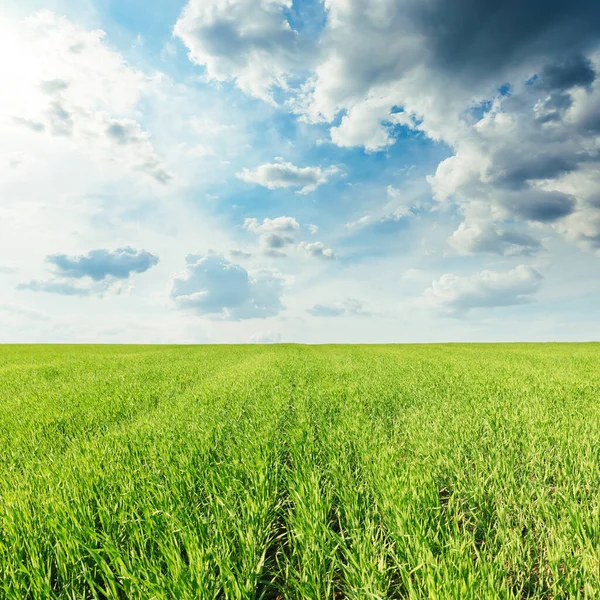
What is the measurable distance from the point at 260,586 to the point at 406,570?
1107 millimetres

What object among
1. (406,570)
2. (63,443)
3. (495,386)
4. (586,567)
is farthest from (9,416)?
(495,386)

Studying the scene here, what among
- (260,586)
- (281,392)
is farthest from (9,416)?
(260,586)

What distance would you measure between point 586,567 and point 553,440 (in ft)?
10.3

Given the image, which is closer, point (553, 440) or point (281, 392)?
point (553, 440)

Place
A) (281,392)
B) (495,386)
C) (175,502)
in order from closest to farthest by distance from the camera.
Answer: (175,502), (281,392), (495,386)

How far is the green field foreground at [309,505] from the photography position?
2518 mm

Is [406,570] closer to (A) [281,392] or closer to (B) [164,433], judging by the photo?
(B) [164,433]

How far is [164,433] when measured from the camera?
220 inches

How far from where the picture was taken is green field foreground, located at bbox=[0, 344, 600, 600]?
8.26ft

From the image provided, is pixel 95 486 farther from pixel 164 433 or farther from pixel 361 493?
pixel 361 493

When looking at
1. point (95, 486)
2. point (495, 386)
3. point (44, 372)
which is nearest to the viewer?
point (95, 486)

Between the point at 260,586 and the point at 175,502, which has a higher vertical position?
the point at 175,502

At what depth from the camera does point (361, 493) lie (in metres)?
3.56

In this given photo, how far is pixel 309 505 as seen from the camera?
3217 mm
